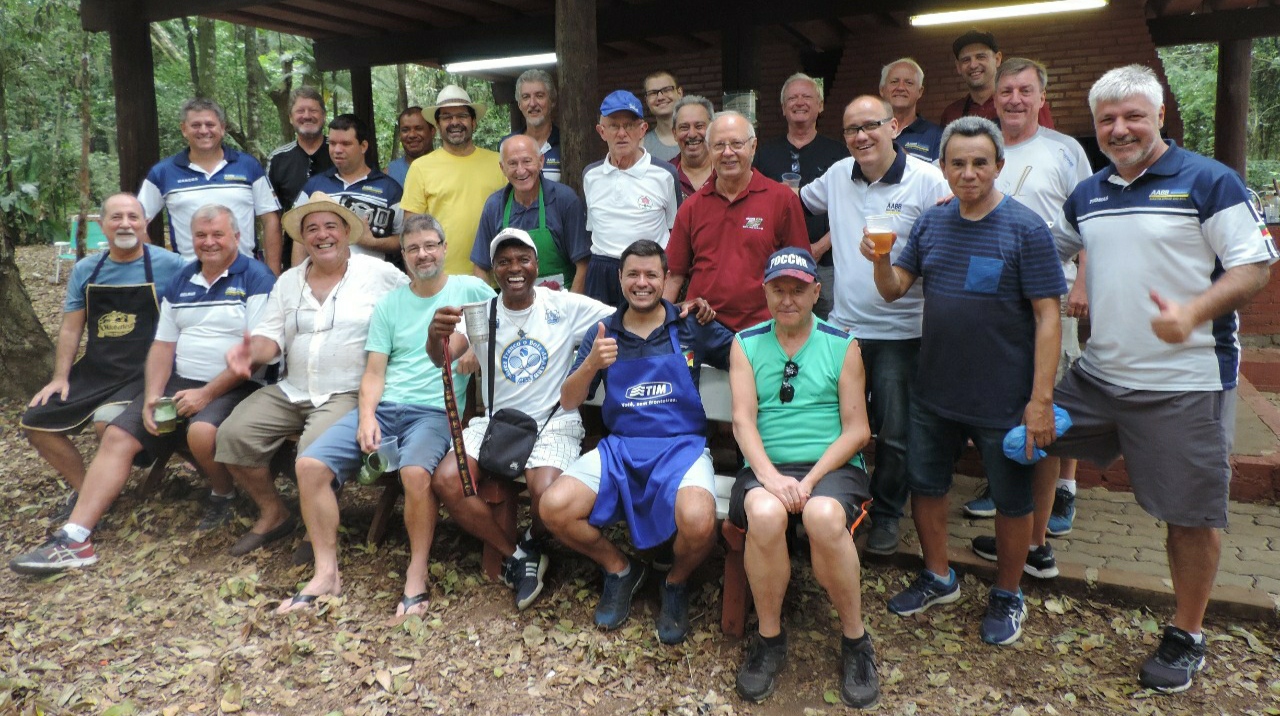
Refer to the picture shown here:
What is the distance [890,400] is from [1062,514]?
4.11ft

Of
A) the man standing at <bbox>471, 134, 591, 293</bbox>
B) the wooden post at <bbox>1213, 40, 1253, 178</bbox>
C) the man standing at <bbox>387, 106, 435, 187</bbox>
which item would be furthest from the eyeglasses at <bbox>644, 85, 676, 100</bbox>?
the wooden post at <bbox>1213, 40, 1253, 178</bbox>

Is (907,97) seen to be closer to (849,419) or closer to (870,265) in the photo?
(870,265)

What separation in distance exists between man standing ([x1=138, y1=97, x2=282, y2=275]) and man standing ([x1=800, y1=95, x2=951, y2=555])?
3.30 m

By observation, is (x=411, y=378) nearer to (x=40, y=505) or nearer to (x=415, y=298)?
(x=415, y=298)

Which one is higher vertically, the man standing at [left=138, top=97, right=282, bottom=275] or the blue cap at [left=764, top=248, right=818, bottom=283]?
the man standing at [left=138, top=97, right=282, bottom=275]

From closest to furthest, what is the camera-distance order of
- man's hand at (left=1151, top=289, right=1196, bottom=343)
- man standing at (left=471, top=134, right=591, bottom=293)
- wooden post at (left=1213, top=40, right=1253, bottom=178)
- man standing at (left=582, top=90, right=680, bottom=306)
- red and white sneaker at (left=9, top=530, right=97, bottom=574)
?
man's hand at (left=1151, top=289, right=1196, bottom=343)
red and white sneaker at (left=9, top=530, right=97, bottom=574)
man standing at (left=582, top=90, right=680, bottom=306)
man standing at (left=471, top=134, right=591, bottom=293)
wooden post at (left=1213, top=40, right=1253, bottom=178)

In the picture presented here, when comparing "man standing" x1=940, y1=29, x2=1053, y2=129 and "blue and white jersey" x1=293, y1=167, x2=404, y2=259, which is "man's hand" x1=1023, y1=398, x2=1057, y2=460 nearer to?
"man standing" x1=940, y1=29, x2=1053, y2=129

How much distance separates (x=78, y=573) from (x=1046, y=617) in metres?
4.40

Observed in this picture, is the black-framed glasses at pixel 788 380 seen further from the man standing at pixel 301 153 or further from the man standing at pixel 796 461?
the man standing at pixel 301 153

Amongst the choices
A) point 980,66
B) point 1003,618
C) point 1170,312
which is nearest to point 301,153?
point 980,66

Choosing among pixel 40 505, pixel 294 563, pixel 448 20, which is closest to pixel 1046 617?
pixel 294 563

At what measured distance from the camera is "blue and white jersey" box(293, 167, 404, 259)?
4918mm

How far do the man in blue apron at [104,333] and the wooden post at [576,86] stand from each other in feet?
7.52

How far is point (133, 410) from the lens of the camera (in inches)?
175
